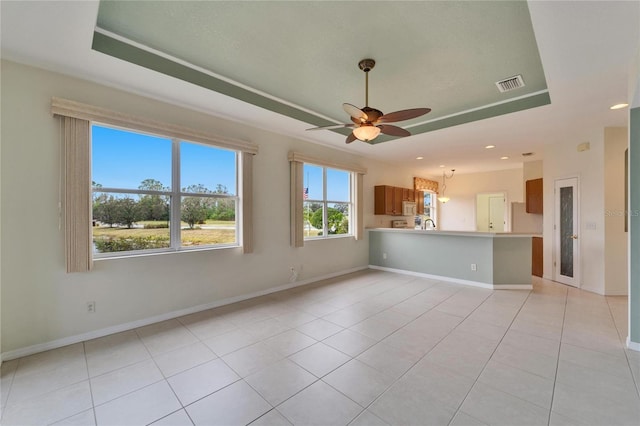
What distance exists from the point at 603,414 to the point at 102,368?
12.2 feet

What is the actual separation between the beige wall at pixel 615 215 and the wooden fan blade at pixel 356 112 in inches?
170

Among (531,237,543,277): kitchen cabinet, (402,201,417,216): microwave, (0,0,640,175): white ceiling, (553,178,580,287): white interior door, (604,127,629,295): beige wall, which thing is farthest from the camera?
(402,201,417,216): microwave

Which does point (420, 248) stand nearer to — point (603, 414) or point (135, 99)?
point (603, 414)

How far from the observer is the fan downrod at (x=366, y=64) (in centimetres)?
265

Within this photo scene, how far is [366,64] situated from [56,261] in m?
3.69

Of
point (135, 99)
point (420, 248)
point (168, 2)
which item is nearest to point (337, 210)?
point (420, 248)

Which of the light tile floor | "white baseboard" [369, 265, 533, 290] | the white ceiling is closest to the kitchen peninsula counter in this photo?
"white baseboard" [369, 265, 533, 290]

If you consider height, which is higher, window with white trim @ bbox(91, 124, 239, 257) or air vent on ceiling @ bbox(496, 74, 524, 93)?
→ air vent on ceiling @ bbox(496, 74, 524, 93)

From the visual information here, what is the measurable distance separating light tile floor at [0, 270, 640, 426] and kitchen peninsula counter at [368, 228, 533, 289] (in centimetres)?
104

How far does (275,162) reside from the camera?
4367 millimetres

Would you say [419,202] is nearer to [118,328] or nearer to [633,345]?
[633,345]

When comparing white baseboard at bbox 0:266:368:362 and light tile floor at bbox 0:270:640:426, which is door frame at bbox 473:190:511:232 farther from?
white baseboard at bbox 0:266:368:362

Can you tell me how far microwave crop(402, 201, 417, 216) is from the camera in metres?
7.08

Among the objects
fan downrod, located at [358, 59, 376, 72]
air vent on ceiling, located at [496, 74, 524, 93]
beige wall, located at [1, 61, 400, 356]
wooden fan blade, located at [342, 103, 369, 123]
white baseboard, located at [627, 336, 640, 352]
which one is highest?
fan downrod, located at [358, 59, 376, 72]
